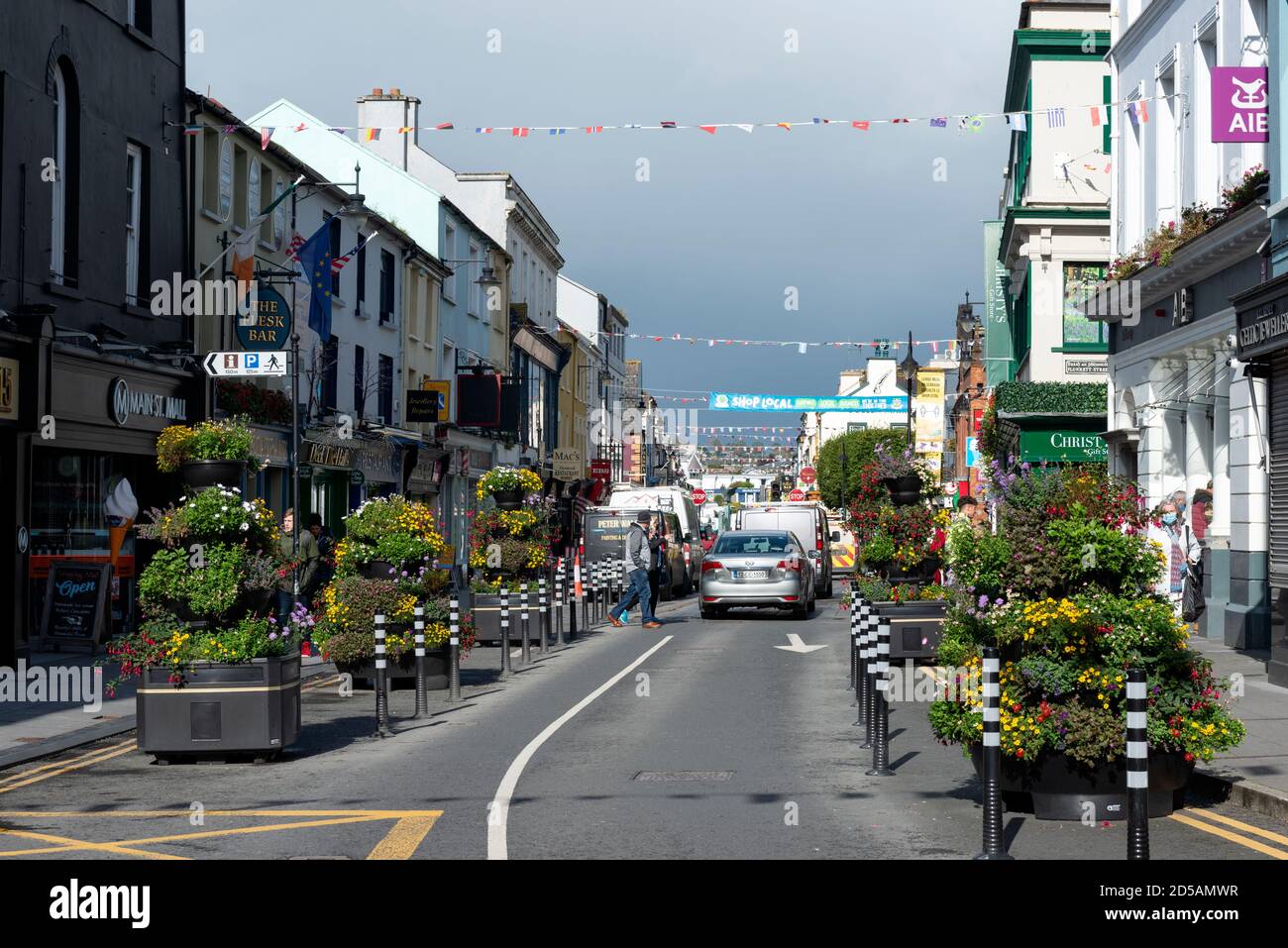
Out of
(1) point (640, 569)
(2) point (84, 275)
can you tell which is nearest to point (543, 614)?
(1) point (640, 569)

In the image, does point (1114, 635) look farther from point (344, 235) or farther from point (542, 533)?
point (344, 235)

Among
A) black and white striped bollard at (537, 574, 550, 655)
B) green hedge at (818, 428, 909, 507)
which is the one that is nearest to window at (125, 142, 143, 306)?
black and white striped bollard at (537, 574, 550, 655)

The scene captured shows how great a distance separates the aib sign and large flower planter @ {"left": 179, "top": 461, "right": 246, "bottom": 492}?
1214 centimetres

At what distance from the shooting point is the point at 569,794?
10.4m

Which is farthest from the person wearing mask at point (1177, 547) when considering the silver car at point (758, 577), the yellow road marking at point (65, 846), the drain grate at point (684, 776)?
the yellow road marking at point (65, 846)

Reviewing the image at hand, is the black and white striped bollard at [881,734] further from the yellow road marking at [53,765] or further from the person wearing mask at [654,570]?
the person wearing mask at [654,570]

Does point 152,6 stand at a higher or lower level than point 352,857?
higher

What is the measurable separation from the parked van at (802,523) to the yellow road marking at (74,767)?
25.6 m

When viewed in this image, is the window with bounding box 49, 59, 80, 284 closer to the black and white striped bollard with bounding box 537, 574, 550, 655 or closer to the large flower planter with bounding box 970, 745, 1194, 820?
the black and white striped bollard with bounding box 537, 574, 550, 655

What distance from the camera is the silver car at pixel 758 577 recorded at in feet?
95.7

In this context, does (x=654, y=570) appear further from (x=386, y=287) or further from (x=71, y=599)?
(x=386, y=287)
